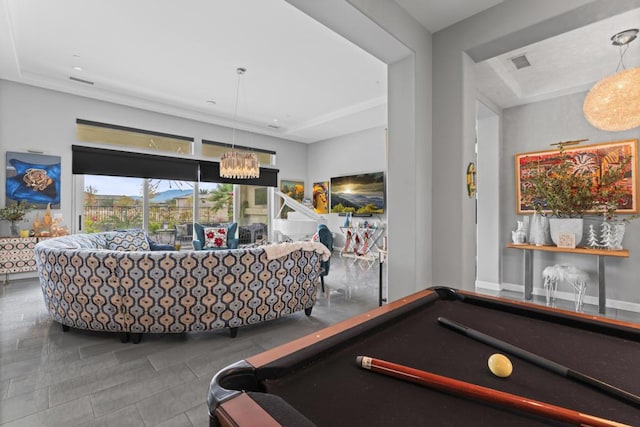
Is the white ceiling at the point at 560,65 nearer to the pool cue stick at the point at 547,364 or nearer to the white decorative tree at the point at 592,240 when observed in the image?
the white decorative tree at the point at 592,240

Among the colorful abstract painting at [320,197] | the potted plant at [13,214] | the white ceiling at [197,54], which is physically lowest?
the potted plant at [13,214]

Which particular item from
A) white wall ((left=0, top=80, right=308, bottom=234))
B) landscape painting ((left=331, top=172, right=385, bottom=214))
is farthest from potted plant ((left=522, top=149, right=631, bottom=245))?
white wall ((left=0, top=80, right=308, bottom=234))

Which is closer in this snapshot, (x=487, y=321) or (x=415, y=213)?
(x=487, y=321)

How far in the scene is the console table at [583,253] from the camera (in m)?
3.23

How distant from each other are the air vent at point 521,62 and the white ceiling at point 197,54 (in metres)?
1.23

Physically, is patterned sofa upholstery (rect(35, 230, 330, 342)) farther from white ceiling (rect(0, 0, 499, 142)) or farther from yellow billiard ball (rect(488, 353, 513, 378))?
white ceiling (rect(0, 0, 499, 142))

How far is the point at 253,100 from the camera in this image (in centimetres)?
558

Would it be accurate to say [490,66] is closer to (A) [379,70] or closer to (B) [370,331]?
(A) [379,70]

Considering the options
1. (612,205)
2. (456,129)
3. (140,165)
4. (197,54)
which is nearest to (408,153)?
(456,129)

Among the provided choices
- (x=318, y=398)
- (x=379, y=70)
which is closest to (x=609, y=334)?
(x=318, y=398)

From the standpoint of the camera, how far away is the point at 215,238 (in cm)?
538

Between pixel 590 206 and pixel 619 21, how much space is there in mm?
1973

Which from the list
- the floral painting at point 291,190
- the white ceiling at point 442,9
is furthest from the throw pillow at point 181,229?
the white ceiling at point 442,9

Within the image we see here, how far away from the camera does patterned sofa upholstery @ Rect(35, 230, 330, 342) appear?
2.52 m
